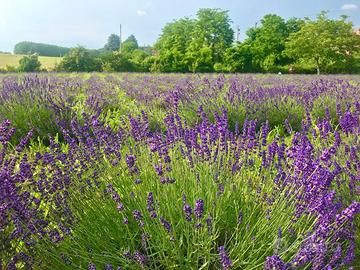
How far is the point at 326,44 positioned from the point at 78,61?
19.7m

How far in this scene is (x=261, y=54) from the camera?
3269cm

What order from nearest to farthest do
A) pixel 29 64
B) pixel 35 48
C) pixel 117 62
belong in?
pixel 29 64, pixel 117 62, pixel 35 48

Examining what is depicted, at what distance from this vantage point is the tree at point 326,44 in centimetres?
2995

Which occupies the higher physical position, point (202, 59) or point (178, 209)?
point (202, 59)

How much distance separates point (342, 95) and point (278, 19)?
33167mm

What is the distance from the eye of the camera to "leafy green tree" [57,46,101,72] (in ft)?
89.2

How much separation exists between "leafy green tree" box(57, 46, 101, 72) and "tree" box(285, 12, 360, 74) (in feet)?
54.4

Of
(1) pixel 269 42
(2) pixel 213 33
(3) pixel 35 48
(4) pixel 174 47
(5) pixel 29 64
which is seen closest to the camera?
(5) pixel 29 64

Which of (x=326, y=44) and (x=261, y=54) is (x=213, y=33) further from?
(x=326, y=44)

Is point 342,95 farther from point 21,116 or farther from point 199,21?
point 199,21

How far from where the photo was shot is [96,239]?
1880 mm

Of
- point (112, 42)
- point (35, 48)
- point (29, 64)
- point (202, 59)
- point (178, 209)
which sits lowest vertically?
point (178, 209)

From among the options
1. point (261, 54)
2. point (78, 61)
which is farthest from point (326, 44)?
point (78, 61)

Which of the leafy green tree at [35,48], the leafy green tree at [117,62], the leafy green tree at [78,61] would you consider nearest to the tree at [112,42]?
the leafy green tree at [35,48]
